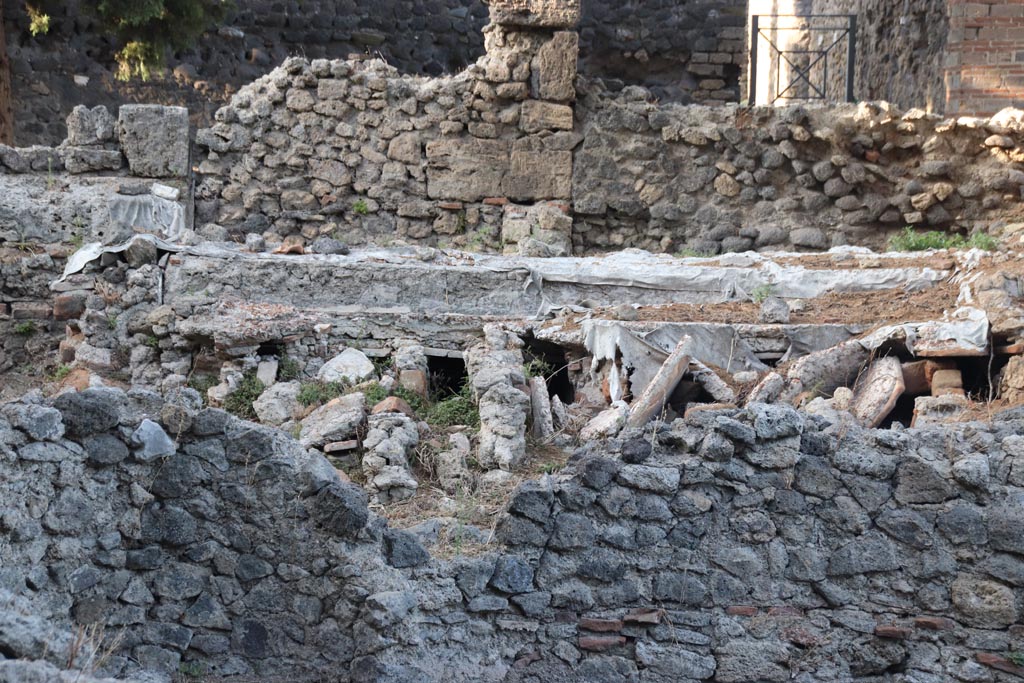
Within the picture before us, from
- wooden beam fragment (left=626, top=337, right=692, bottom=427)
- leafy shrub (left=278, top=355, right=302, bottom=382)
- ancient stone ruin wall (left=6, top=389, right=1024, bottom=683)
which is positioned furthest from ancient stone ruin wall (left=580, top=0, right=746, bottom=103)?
ancient stone ruin wall (left=6, top=389, right=1024, bottom=683)

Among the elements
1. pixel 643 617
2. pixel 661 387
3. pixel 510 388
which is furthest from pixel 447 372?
pixel 643 617

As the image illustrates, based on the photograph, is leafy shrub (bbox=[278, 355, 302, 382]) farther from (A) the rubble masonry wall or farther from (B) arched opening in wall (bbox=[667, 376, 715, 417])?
(A) the rubble masonry wall

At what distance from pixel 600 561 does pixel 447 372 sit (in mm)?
3122

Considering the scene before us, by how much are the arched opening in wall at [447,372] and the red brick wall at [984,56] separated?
5.93m

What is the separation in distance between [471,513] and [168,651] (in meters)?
1.45

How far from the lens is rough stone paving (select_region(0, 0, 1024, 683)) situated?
16.0 ft

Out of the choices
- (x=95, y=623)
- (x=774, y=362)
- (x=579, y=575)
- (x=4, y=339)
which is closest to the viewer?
(x=95, y=623)

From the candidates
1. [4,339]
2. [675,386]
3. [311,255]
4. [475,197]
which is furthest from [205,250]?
[675,386]

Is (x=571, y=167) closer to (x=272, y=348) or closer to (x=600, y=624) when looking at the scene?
(x=272, y=348)

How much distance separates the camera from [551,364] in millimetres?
7961

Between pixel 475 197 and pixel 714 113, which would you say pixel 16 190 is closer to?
pixel 475 197

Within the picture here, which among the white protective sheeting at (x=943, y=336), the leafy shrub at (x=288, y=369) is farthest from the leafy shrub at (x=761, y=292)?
the leafy shrub at (x=288, y=369)

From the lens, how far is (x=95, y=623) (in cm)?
465

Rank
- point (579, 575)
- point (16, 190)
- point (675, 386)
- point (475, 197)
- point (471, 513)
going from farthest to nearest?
point (475, 197) < point (16, 190) < point (675, 386) < point (471, 513) < point (579, 575)
